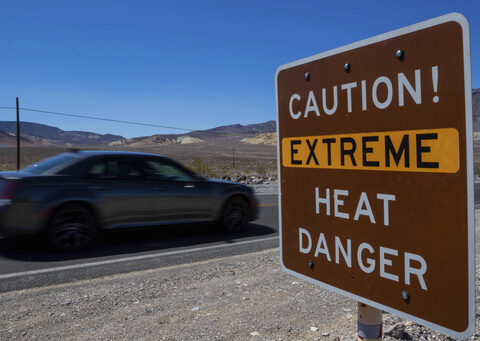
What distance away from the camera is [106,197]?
741cm

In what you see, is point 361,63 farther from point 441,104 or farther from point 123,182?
point 123,182

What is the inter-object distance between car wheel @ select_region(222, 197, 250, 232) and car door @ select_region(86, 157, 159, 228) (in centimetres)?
159

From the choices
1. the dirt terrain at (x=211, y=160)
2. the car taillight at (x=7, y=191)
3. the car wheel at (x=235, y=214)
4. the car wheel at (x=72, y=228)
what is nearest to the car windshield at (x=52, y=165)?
the car taillight at (x=7, y=191)

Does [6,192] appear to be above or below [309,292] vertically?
above

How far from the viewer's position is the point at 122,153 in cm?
794

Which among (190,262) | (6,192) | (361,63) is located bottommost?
(190,262)

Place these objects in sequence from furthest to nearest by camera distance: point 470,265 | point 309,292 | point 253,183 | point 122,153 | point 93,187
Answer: point 253,183 → point 122,153 → point 93,187 → point 309,292 → point 470,265

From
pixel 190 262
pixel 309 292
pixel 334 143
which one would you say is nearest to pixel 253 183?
pixel 190 262

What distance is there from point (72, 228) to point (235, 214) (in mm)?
3240

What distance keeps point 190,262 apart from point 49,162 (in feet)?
10.8

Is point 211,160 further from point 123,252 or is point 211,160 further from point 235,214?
point 123,252

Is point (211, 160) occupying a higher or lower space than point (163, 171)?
higher

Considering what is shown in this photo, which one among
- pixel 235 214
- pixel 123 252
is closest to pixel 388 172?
pixel 123 252

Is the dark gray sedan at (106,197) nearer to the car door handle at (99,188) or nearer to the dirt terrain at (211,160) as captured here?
the car door handle at (99,188)
